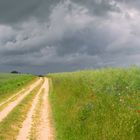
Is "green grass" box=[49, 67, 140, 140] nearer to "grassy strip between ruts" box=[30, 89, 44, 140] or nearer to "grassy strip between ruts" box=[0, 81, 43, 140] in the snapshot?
"grassy strip between ruts" box=[30, 89, 44, 140]

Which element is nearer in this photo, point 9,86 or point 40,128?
point 40,128

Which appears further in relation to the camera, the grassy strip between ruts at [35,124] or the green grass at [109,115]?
the grassy strip between ruts at [35,124]

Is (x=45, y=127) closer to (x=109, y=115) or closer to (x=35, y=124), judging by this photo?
(x=35, y=124)

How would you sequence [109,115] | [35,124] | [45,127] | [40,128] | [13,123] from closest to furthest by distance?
[109,115] < [40,128] < [45,127] < [13,123] < [35,124]

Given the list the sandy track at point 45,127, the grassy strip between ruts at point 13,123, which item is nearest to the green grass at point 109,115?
the sandy track at point 45,127

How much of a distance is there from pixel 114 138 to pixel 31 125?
8236 millimetres

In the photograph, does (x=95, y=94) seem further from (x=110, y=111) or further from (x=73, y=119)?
(x=110, y=111)

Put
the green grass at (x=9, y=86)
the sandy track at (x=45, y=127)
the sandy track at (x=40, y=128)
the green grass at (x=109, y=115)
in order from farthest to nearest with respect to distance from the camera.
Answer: the green grass at (x=9, y=86) < the sandy track at (x=45, y=127) < the sandy track at (x=40, y=128) < the green grass at (x=109, y=115)

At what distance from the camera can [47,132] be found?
1972 cm

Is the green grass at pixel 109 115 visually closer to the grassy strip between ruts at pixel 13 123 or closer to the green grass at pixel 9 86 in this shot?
the grassy strip between ruts at pixel 13 123

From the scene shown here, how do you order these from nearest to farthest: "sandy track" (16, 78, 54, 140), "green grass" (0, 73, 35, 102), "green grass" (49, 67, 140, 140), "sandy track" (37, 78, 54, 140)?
"green grass" (49, 67, 140, 140) < "sandy track" (16, 78, 54, 140) < "sandy track" (37, 78, 54, 140) < "green grass" (0, 73, 35, 102)

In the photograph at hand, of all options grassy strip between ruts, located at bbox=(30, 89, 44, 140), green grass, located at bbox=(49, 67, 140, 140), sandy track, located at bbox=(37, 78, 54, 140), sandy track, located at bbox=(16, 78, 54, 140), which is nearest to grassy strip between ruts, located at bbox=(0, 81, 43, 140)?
sandy track, located at bbox=(16, 78, 54, 140)

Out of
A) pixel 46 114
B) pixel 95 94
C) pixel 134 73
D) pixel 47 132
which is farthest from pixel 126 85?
pixel 46 114

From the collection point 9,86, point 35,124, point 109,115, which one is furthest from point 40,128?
point 9,86
